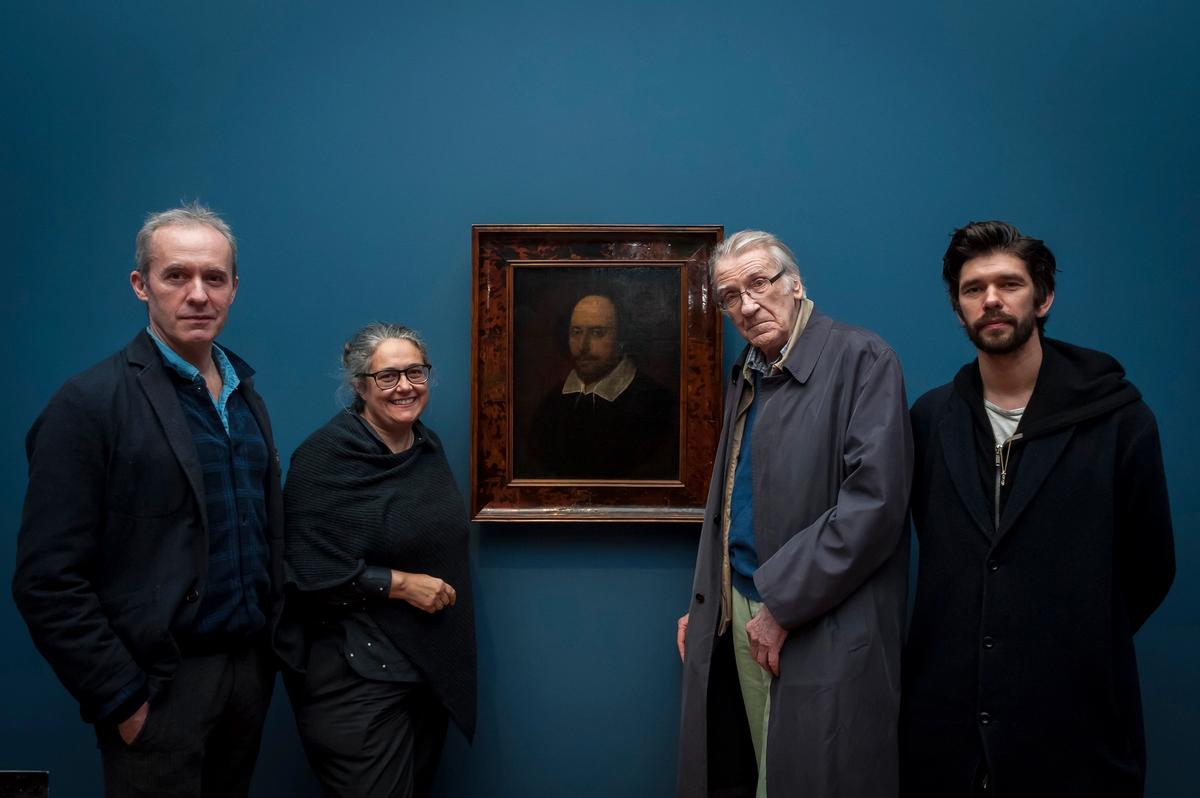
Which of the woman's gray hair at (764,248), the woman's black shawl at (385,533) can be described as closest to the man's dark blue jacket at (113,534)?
the woman's black shawl at (385,533)

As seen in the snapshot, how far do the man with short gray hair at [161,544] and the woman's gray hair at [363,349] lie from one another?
0.35m

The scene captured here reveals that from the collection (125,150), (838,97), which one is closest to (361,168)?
(125,150)

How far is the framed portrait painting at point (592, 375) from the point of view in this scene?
2.60 metres

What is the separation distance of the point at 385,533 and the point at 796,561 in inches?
43.3

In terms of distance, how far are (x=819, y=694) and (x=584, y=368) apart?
122cm

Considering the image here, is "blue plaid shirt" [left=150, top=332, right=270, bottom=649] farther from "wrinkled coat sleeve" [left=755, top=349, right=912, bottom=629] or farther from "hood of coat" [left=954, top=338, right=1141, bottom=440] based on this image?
"hood of coat" [left=954, top=338, right=1141, bottom=440]

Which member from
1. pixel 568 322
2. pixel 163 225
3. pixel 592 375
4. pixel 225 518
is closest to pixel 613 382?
pixel 592 375

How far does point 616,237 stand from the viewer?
Result: 260 cm

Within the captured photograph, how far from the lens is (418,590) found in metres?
2.19

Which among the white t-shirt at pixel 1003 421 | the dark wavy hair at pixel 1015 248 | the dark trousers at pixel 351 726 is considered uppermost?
the dark wavy hair at pixel 1015 248

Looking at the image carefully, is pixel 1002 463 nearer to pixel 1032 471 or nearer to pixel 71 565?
pixel 1032 471

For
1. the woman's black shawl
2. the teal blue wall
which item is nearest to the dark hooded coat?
the teal blue wall

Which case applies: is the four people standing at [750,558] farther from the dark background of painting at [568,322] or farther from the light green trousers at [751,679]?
the dark background of painting at [568,322]

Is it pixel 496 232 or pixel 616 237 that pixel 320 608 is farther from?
pixel 616 237
